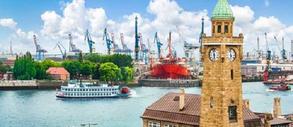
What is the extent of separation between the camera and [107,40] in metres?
151

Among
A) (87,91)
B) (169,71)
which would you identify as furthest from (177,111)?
(169,71)

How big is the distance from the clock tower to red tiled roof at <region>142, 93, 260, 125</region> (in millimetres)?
3558

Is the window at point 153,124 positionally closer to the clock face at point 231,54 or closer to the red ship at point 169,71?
the clock face at point 231,54

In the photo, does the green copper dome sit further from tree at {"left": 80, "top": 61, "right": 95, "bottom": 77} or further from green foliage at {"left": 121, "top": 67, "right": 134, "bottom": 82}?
tree at {"left": 80, "top": 61, "right": 95, "bottom": 77}

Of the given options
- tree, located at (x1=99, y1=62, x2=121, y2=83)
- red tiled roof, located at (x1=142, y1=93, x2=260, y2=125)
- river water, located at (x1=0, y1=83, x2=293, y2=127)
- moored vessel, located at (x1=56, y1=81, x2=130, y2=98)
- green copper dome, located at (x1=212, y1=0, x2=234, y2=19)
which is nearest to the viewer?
green copper dome, located at (x1=212, y1=0, x2=234, y2=19)

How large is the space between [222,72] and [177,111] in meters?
5.82

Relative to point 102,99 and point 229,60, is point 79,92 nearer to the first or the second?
point 102,99

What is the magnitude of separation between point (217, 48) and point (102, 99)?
5265 centimetres

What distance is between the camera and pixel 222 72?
67.6 feet

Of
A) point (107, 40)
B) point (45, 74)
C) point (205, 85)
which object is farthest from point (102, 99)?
point (107, 40)

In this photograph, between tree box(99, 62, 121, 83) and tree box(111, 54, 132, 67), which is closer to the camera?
tree box(99, 62, 121, 83)

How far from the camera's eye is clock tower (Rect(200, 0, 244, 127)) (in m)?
20.5

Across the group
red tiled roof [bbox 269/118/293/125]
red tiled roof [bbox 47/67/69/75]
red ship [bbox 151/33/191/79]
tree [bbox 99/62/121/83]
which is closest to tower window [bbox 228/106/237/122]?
red tiled roof [bbox 269/118/293/125]

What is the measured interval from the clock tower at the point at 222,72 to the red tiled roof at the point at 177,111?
356cm
